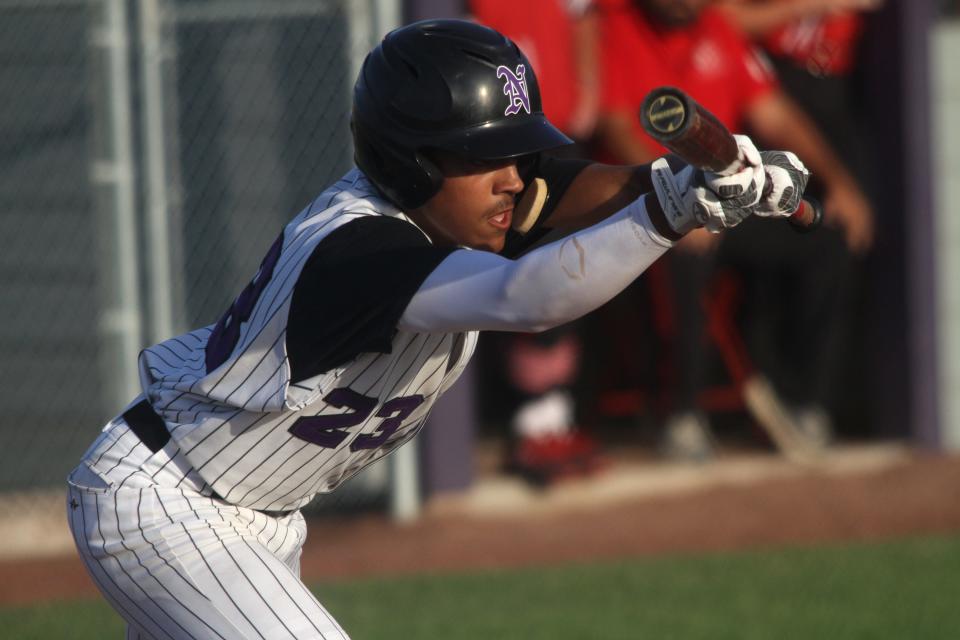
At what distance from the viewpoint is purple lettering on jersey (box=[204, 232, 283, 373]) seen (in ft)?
9.13

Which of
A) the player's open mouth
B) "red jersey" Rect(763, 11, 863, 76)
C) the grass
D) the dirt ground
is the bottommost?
the grass

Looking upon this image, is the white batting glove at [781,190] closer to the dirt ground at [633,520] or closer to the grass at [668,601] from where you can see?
the grass at [668,601]

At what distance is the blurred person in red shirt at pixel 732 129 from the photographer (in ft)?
22.9

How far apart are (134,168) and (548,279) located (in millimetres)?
4704

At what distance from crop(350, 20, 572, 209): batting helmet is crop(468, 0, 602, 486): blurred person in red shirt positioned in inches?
155

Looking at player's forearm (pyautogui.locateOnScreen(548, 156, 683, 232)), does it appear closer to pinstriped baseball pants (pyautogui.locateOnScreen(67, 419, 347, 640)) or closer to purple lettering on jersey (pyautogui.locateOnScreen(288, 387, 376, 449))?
purple lettering on jersey (pyautogui.locateOnScreen(288, 387, 376, 449))

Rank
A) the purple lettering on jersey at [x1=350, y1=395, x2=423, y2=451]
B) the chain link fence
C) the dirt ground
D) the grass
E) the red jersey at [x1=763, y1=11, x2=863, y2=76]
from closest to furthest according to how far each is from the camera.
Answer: the purple lettering on jersey at [x1=350, y1=395, x2=423, y2=451], the grass, the dirt ground, the chain link fence, the red jersey at [x1=763, y1=11, x2=863, y2=76]

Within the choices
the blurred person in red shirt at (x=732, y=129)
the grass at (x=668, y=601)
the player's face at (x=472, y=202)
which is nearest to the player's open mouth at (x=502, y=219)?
the player's face at (x=472, y=202)

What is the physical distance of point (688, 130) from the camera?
2148mm

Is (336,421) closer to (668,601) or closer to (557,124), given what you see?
(668,601)

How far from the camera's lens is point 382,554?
6.30 metres

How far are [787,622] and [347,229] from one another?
2.97m

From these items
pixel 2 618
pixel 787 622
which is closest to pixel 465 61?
pixel 787 622

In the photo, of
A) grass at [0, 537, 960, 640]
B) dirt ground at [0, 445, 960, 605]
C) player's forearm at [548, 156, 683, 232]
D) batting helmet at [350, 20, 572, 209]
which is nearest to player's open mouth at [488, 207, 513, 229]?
batting helmet at [350, 20, 572, 209]
